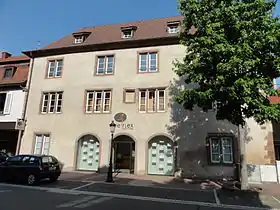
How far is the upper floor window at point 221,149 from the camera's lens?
15.2 metres

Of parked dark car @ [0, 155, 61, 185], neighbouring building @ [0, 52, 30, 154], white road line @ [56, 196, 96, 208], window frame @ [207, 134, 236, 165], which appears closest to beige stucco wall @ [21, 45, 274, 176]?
window frame @ [207, 134, 236, 165]

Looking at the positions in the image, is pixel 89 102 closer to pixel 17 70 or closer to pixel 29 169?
pixel 29 169

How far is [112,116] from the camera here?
1730cm

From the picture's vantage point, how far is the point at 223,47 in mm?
10266

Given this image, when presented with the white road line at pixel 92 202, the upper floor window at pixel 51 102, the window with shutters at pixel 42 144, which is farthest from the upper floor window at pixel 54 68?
the white road line at pixel 92 202

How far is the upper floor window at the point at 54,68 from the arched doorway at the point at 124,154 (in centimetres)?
770

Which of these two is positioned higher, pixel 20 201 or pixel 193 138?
pixel 193 138

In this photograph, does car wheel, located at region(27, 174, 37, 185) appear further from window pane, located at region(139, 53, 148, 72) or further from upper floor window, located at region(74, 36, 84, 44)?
upper floor window, located at region(74, 36, 84, 44)

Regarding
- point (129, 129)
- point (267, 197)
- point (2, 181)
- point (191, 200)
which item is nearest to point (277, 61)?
point (267, 197)

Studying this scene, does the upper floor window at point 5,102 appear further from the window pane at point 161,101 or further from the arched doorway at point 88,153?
the window pane at point 161,101

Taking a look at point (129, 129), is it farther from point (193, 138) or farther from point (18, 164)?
point (18, 164)

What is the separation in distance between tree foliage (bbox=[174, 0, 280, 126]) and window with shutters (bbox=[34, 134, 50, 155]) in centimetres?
1171

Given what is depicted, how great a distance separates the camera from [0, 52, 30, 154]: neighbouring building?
19203 millimetres

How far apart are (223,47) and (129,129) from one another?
29.5ft
